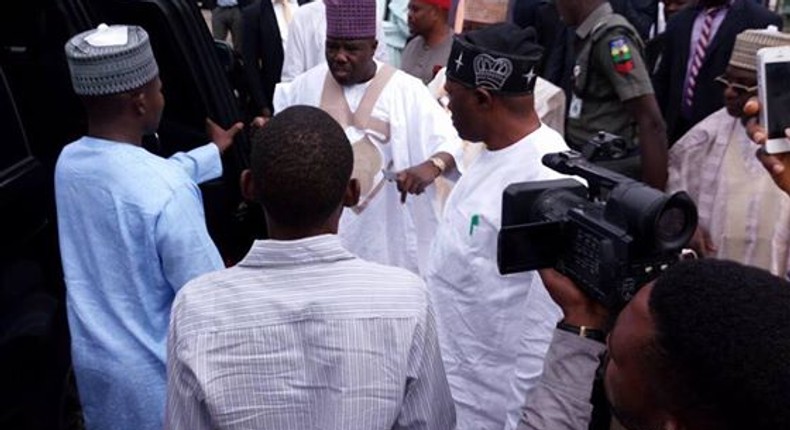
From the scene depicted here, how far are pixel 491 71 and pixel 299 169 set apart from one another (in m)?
0.96

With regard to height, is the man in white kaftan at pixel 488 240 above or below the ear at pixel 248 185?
below

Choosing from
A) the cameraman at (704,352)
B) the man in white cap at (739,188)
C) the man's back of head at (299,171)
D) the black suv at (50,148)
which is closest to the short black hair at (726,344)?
the cameraman at (704,352)

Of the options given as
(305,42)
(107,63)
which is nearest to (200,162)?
(107,63)

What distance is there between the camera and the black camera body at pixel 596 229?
58.9 inches

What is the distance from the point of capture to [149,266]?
2.27m

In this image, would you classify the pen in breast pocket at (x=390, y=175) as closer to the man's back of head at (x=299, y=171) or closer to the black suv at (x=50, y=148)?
the black suv at (x=50, y=148)

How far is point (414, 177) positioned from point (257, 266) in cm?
161

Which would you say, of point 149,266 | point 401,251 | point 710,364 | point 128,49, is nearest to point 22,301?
point 149,266

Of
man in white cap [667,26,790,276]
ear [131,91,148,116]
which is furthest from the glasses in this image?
ear [131,91,148,116]

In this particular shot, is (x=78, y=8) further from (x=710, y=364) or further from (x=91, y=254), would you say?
(x=710, y=364)

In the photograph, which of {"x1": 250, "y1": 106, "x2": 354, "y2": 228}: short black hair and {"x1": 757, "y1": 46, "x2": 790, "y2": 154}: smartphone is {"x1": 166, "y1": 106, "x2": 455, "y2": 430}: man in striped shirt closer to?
{"x1": 250, "y1": 106, "x2": 354, "y2": 228}: short black hair

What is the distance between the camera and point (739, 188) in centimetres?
292

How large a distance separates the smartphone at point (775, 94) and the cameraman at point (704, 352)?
1.51 meters

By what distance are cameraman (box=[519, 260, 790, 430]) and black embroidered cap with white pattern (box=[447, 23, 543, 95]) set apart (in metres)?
1.26
